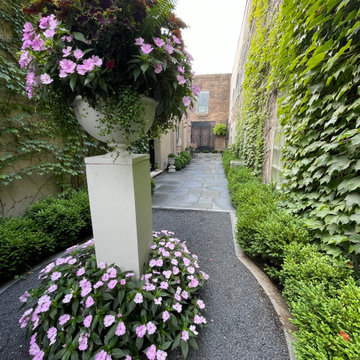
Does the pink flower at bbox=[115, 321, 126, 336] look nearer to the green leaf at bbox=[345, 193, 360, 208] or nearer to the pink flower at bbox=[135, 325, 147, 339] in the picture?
the pink flower at bbox=[135, 325, 147, 339]

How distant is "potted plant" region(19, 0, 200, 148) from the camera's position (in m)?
0.88

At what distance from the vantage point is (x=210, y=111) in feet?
53.4

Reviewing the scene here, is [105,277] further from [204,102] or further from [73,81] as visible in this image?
[204,102]

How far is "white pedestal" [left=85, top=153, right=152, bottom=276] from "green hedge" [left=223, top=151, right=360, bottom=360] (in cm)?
107

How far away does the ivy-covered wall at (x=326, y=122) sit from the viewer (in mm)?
1261

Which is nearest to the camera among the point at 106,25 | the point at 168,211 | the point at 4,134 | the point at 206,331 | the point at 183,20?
the point at 106,25

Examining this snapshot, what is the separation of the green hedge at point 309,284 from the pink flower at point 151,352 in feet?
2.47

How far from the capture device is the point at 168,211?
11.4 ft

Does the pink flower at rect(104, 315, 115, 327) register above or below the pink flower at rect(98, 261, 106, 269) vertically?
below

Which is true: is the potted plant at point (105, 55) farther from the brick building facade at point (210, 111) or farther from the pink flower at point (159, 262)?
the brick building facade at point (210, 111)

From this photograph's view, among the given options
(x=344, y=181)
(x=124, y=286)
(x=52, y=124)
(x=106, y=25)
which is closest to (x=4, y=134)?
(x=52, y=124)

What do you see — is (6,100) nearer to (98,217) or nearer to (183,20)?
(98,217)

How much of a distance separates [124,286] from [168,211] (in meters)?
2.31

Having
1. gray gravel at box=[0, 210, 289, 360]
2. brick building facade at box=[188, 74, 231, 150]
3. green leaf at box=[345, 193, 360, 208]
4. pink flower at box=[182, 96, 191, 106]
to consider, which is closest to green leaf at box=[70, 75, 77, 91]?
pink flower at box=[182, 96, 191, 106]
